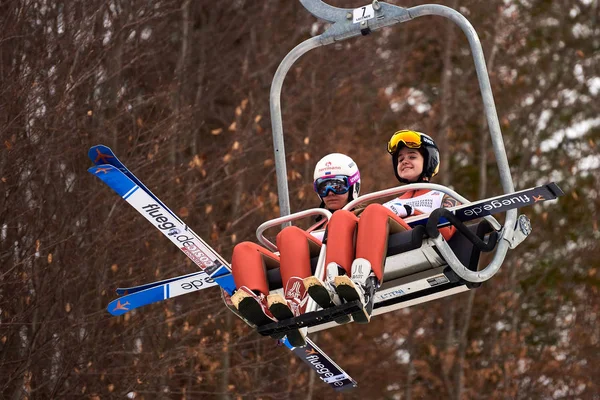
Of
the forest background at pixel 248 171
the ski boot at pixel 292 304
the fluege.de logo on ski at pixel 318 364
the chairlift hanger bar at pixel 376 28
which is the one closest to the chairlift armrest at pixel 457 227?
the chairlift hanger bar at pixel 376 28

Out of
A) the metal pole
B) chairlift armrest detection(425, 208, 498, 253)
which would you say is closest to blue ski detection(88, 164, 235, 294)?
the metal pole

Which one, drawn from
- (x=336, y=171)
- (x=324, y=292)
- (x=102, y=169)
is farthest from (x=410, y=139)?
(x=102, y=169)

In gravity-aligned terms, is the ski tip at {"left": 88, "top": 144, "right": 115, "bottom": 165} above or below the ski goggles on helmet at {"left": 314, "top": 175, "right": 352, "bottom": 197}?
below

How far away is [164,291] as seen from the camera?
25.0ft

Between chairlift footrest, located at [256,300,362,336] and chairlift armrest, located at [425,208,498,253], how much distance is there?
0.53 m

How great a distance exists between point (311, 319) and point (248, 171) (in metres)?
8.21

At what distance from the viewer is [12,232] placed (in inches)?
424

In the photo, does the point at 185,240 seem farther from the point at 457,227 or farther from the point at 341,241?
the point at 457,227

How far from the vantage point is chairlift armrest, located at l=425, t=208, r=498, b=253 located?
6.76 meters

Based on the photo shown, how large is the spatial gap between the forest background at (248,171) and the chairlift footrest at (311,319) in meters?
3.32

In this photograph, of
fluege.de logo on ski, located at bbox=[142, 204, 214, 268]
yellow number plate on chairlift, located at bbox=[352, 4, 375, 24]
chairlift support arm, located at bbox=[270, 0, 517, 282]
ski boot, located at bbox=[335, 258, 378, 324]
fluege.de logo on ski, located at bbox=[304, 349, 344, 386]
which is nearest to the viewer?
ski boot, located at bbox=[335, 258, 378, 324]

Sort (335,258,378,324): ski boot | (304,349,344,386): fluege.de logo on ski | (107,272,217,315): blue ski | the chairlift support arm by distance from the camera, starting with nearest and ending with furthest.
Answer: (335,258,378,324): ski boot → the chairlift support arm → (107,272,217,315): blue ski → (304,349,344,386): fluege.de logo on ski

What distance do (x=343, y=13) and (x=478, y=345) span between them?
10274mm

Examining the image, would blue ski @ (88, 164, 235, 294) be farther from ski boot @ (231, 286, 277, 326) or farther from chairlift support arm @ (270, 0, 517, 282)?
ski boot @ (231, 286, 277, 326)
